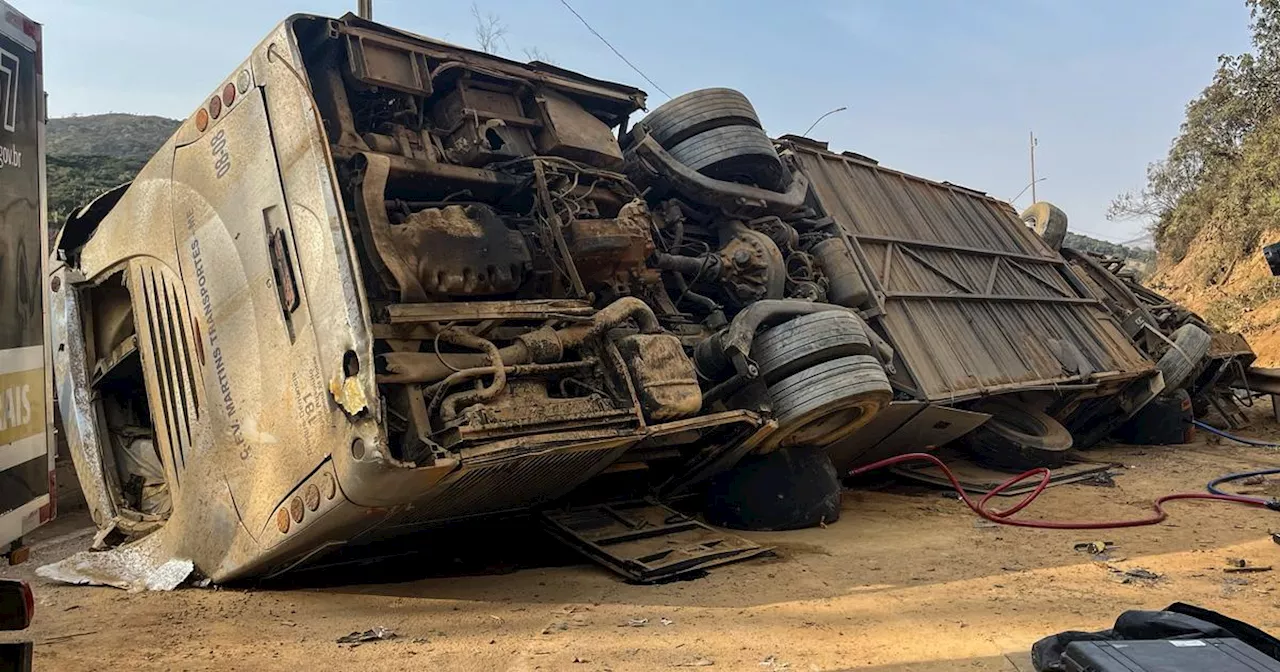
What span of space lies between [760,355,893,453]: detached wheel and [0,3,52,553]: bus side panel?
3700 mm

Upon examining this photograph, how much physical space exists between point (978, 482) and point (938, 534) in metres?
2.06

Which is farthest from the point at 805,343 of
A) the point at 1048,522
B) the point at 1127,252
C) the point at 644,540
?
the point at 1127,252

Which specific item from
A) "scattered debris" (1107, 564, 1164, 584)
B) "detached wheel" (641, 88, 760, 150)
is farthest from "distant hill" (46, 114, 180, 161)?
"scattered debris" (1107, 564, 1164, 584)

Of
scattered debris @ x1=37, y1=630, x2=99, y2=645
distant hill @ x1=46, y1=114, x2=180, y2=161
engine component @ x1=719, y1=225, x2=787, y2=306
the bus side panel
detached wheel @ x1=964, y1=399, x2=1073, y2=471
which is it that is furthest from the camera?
distant hill @ x1=46, y1=114, x2=180, y2=161

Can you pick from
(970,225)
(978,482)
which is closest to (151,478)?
(978,482)

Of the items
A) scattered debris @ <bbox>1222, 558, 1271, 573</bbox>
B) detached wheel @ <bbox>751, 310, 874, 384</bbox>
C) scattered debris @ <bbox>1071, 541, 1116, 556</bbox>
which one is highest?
detached wheel @ <bbox>751, 310, 874, 384</bbox>

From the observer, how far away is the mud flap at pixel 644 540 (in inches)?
172

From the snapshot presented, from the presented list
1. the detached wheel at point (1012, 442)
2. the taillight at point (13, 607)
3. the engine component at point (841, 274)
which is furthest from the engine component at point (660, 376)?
the detached wheel at point (1012, 442)

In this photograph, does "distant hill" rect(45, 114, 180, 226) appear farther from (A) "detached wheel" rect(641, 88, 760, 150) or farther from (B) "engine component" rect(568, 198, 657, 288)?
(B) "engine component" rect(568, 198, 657, 288)

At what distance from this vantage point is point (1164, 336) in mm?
10133

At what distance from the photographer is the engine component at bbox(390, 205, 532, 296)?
418cm

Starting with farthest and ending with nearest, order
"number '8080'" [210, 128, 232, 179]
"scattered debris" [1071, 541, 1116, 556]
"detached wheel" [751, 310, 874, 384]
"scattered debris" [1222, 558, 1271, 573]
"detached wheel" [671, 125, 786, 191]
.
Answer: "detached wheel" [671, 125, 786, 191] → "detached wheel" [751, 310, 874, 384] → "scattered debris" [1071, 541, 1116, 556] → "number '8080'" [210, 128, 232, 179] → "scattered debris" [1222, 558, 1271, 573]

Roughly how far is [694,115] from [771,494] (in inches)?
119

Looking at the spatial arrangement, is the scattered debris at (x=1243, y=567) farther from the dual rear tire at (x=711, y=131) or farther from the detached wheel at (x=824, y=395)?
the dual rear tire at (x=711, y=131)
